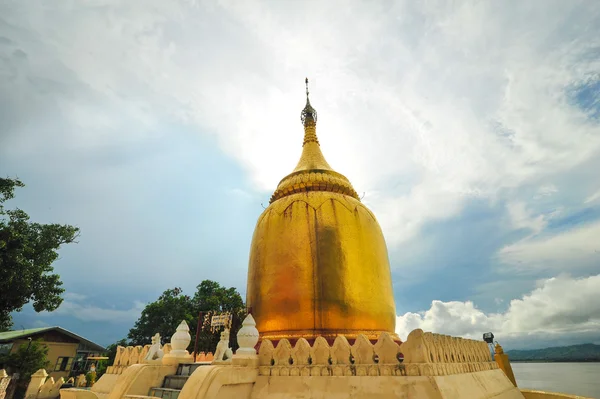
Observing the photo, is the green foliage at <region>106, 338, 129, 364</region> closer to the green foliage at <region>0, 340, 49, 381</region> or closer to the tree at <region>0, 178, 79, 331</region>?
the green foliage at <region>0, 340, 49, 381</region>

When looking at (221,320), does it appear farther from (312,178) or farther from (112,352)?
(112,352)

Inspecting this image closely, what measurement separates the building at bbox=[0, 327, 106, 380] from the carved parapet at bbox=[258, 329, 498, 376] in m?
27.6

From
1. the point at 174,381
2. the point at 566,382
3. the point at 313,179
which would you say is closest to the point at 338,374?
the point at 174,381

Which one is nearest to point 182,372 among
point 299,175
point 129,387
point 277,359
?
point 129,387

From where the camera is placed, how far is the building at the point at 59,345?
81.1ft

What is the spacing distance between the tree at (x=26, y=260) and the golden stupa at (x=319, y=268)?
12.9 m

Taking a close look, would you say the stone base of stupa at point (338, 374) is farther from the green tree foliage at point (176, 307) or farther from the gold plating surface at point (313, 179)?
the green tree foliage at point (176, 307)

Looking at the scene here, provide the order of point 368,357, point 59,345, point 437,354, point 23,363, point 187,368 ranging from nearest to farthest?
point 368,357
point 437,354
point 187,368
point 23,363
point 59,345

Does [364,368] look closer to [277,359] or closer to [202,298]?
[277,359]

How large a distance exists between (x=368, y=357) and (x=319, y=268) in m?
3.80

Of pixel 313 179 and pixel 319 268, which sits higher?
pixel 313 179

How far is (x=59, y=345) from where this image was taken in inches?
1054

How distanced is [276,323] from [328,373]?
3464 millimetres

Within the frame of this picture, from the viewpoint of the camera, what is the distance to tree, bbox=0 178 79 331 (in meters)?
15.4
